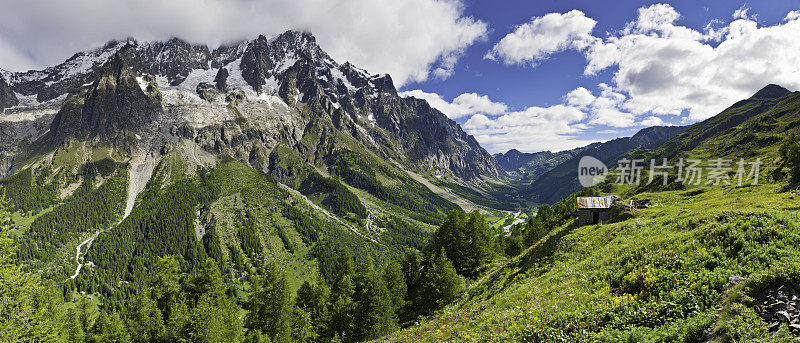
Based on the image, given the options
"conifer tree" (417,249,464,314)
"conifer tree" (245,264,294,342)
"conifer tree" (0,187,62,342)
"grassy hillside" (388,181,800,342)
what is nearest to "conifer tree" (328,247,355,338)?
"conifer tree" (245,264,294,342)

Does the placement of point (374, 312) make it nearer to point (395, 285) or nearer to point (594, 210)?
point (395, 285)

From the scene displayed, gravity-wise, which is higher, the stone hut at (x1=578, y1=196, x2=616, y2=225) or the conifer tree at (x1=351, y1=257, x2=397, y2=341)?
the stone hut at (x1=578, y1=196, x2=616, y2=225)

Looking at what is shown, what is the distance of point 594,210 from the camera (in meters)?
46.7

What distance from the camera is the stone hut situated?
45.9 meters

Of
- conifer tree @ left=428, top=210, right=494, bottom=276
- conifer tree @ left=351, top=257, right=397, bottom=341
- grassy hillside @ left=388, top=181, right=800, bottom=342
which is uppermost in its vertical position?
grassy hillside @ left=388, top=181, right=800, bottom=342

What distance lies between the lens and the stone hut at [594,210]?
45.9 meters

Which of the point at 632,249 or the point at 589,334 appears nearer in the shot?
the point at 589,334

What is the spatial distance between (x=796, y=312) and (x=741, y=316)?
1.38 metres

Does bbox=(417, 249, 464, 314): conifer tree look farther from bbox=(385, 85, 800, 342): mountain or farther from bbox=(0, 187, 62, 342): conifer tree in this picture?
bbox=(0, 187, 62, 342): conifer tree

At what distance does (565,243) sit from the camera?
33.8 m

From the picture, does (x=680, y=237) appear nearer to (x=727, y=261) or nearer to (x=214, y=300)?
(x=727, y=261)

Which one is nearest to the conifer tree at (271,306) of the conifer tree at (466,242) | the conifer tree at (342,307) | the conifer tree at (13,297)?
the conifer tree at (342,307)

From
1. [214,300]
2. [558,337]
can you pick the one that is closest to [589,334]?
[558,337]

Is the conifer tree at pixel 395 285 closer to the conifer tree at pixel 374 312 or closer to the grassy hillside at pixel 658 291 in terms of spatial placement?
the conifer tree at pixel 374 312
